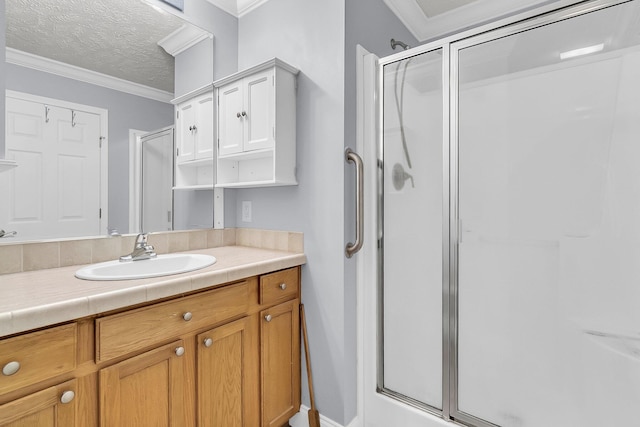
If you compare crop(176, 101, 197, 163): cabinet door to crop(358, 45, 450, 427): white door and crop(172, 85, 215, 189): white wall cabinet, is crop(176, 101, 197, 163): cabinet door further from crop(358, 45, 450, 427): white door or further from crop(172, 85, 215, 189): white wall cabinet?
crop(358, 45, 450, 427): white door

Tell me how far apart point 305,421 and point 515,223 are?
1393 mm

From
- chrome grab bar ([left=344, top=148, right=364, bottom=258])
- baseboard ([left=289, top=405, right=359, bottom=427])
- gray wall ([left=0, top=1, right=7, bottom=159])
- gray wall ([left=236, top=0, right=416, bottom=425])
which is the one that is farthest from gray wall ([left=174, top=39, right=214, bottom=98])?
baseboard ([left=289, top=405, right=359, bottom=427])

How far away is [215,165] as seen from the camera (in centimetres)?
188

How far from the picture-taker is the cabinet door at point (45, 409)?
2.59 ft

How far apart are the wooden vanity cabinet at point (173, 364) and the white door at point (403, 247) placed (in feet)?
1.39

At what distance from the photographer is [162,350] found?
109 cm

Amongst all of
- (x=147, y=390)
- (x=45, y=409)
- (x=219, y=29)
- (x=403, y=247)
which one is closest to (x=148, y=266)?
(x=147, y=390)

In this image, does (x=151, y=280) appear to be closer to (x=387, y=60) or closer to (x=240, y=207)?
(x=240, y=207)

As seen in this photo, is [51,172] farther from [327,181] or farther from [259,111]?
[327,181]

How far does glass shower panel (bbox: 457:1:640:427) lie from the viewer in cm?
116

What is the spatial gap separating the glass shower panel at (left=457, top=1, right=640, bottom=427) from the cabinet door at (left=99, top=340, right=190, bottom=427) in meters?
1.19

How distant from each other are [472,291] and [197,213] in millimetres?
1526

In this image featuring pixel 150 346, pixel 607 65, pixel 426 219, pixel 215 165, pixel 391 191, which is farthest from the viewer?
pixel 215 165

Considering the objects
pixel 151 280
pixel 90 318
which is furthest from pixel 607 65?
pixel 90 318
